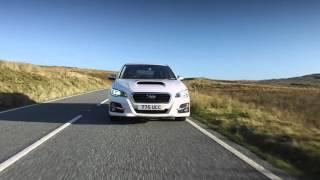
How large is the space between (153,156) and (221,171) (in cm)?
147

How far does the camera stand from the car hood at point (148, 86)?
41.1 ft

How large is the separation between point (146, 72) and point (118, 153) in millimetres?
6330

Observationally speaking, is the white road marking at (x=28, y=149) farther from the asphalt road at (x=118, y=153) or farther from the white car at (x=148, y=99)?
the white car at (x=148, y=99)

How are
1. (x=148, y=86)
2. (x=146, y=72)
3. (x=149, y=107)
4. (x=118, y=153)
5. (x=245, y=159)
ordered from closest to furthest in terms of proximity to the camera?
(x=245, y=159) < (x=118, y=153) < (x=149, y=107) < (x=148, y=86) < (x=146, y=72)

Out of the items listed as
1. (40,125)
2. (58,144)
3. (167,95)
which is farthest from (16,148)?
(167,95)

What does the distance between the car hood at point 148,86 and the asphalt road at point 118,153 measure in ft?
2.98

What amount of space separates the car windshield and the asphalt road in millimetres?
1681

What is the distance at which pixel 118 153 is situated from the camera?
8.27 metres

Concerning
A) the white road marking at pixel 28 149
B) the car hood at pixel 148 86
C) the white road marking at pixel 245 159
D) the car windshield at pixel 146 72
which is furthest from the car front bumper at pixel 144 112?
the car windshield at pixel 146 72

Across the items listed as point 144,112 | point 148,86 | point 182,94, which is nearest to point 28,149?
point 144,112

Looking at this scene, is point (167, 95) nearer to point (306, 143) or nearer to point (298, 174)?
point (306, 143)

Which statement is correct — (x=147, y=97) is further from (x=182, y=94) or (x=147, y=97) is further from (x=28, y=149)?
(x=28, y=149)

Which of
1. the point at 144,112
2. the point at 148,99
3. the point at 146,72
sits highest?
the point at 146,72

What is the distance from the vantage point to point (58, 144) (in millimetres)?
9188
